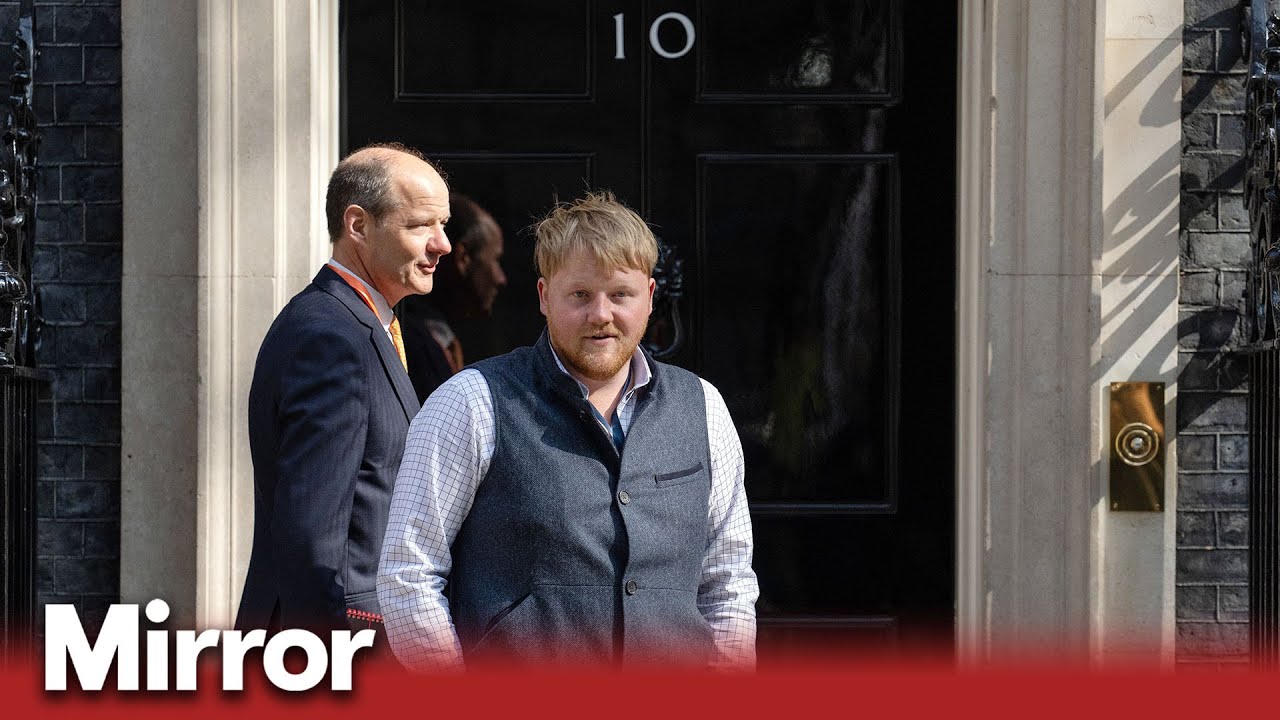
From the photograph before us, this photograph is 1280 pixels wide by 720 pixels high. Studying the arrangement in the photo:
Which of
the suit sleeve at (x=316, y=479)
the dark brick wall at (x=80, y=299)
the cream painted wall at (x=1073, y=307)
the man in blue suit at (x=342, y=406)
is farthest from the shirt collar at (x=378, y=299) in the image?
the cream painted wall at (x=1073, y=307)

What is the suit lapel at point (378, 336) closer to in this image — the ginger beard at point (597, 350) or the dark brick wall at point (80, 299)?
the ginger beard at point (597, 350)

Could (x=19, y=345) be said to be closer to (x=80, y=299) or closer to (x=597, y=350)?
(x=80, y=299)

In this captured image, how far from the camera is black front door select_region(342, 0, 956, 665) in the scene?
15.4ft

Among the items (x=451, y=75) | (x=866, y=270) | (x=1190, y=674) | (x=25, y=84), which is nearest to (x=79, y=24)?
(x=25, y=84)

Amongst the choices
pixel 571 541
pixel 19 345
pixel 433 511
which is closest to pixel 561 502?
pixel 571 541

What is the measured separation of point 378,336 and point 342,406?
207 mm

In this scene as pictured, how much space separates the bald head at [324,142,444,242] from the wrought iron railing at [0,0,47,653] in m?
1.38

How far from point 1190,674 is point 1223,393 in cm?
80

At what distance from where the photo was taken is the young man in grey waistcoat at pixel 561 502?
2582mm

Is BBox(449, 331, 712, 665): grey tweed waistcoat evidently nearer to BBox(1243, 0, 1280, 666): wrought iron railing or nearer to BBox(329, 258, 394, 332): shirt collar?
BBox(329, 258, 394, 332): shirt collar

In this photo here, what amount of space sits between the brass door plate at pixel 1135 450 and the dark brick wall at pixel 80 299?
9.31 ft

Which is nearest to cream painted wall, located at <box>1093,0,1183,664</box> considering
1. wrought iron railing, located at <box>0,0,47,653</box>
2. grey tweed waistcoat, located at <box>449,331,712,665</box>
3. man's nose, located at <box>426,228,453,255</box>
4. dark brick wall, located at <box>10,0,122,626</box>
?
man's nose, located at <box>426,228,453,255</box>

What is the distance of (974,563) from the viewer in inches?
176

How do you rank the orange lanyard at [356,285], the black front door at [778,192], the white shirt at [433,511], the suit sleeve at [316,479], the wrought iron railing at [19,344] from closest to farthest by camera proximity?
1. the white shirt at [433,511]
2. the suit sleeve at [316,479]
3. the orange lanyard at [356,285]
4. the wrought iron railing at [19,344]
5. the black front door at [778,192]
